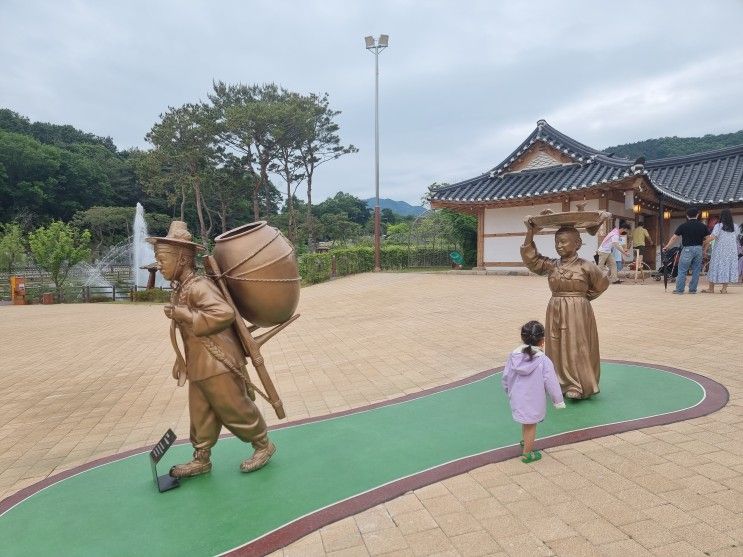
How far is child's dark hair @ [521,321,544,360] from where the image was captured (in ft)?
9.93

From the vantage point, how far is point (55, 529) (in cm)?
261

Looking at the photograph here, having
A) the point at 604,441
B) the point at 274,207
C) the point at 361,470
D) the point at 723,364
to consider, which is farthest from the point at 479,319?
the point at 274,207

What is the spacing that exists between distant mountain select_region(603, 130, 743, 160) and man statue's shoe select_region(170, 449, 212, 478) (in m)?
34.9

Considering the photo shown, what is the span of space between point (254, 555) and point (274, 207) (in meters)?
51.3

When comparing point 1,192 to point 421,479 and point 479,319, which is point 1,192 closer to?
point 479,319

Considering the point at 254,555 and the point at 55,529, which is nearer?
A: the point at 254,555

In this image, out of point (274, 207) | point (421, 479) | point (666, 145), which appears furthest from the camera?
point (274, 207)

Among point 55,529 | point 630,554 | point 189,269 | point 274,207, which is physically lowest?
point 55,529

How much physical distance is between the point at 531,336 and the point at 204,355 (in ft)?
7.02

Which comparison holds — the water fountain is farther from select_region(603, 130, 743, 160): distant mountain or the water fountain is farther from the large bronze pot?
select_region(603, 130, 743, 160): distant mountain

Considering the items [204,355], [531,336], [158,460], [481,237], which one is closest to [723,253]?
[481,237]

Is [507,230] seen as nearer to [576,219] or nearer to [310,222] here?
[576,219]

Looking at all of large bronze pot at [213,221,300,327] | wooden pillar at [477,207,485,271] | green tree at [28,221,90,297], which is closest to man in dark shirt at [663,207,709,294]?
wooden pillar at [477,207,485,271]

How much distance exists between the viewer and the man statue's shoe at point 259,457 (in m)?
3.09
